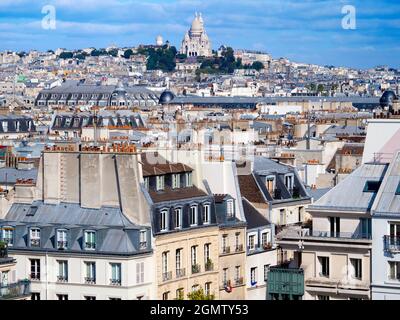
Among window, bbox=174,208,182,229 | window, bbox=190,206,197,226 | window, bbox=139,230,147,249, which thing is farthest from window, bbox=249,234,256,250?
window, bbox=139,230,147,249

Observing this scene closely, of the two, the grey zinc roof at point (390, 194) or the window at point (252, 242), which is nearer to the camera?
the grey zinc roof at point (390, 194)

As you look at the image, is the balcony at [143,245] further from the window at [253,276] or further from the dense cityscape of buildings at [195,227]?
the window at [253,276]

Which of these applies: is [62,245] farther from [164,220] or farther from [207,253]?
[207,253]

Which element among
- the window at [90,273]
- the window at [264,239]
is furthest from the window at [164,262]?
the window at [264,239]

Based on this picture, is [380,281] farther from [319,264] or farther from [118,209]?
[118,209]

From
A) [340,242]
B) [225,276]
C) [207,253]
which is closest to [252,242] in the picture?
[225,276]
